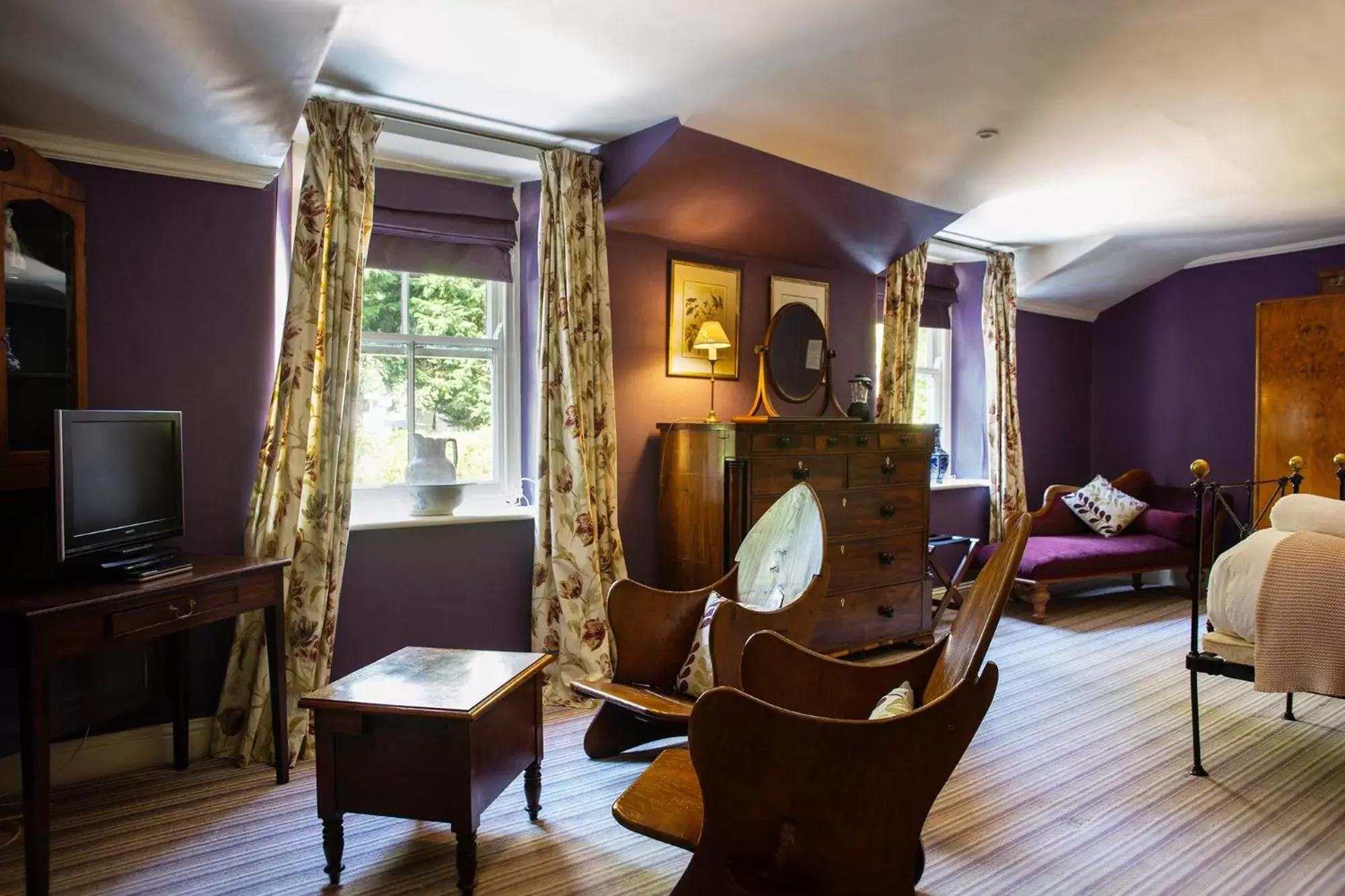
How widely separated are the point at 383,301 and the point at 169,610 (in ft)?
5.43

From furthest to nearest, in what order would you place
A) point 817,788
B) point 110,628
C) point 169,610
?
point 169,610 < point 110,628 < point 817,788

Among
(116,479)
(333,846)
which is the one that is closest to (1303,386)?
(333,846)

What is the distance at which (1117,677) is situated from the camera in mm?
3816

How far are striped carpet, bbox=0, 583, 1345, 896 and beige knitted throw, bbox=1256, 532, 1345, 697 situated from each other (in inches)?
16.7

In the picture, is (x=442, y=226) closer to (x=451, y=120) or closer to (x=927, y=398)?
(x=451, y=120)

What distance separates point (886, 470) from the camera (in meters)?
3.98

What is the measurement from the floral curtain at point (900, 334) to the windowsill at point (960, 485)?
73cm

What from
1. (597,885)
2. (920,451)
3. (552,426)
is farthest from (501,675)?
(920,451)

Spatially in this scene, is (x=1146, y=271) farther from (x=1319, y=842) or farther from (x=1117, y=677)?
(x=1319, y=842)

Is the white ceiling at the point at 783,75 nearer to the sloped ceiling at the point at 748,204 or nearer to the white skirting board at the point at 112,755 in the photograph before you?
the sloped ceiling at the point at 748,204

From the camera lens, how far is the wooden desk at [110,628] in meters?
1.93

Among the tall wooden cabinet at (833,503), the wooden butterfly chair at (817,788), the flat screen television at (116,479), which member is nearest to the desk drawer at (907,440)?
the tall wooden cabinet at (833,503)

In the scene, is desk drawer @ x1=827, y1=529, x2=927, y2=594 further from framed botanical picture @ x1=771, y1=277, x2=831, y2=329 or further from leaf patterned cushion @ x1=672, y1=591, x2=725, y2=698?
framed botanical picture @ x1=771, y1=277, x2=831, y2=329

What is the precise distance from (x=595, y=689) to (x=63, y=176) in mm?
2379
